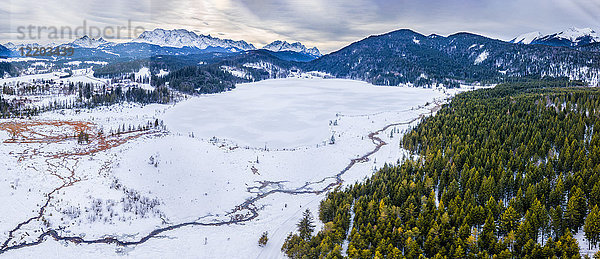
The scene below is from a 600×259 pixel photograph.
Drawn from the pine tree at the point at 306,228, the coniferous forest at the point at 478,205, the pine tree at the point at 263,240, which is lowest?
the pine tree at the point at 263,240

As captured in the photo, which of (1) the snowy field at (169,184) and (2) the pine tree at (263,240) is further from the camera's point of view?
(2) the pine tree at (263,240)

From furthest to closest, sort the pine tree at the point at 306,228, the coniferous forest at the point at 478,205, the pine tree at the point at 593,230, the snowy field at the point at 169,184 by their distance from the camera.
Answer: the pine tree at the point at 306,228
the snowy field at the point at 169,184
the coniferous forest at the point at 478,205
the pine tree at the point at 593,230

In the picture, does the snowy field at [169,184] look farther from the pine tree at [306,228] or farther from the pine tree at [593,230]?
the pine tree at [593,230]

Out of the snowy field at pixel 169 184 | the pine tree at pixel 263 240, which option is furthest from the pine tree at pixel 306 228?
the pine tree at pixel 263 240

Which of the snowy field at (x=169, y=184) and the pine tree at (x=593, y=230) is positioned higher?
the pine tree at (x=593, y=230)

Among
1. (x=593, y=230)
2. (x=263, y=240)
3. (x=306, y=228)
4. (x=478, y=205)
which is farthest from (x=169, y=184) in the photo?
(x=593, y=230)

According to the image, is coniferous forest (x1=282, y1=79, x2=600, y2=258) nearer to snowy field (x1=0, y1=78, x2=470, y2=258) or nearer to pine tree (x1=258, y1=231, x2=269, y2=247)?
pine tree (x1=258, y1=231, x2=269, y2=247)

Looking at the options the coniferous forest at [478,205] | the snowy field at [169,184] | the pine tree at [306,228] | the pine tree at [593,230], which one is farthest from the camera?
the pine tree at [306,228]

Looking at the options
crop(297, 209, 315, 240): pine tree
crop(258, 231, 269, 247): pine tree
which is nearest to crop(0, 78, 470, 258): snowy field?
crop(258, 231, 269, 247): pine tree
